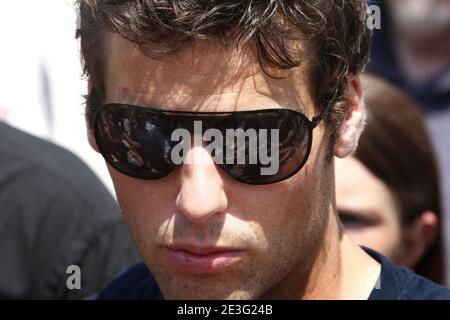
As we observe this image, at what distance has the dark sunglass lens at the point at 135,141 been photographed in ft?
7.57

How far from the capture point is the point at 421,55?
15.5ft

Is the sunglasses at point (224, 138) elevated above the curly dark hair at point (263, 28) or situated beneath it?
situated beneath

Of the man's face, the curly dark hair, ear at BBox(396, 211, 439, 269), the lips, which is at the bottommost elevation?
ear at BBox(396, 211, 439, 269)

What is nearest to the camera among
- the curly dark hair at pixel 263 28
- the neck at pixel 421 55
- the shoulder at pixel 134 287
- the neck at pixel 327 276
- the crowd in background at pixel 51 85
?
the curly dark hair at pixel 263 28

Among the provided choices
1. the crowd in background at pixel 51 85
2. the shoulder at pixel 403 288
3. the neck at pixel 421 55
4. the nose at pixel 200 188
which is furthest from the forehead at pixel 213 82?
the neck at pixel 421 55

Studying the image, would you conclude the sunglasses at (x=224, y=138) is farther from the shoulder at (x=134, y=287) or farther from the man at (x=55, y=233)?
the man at (x=55, y=233)

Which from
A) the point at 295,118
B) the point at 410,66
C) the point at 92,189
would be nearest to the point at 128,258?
the point at 92,189

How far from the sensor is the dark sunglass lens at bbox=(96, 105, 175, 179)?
231cm

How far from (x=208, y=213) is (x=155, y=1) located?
19.2 inches

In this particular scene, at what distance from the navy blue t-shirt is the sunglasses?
0.35 meters

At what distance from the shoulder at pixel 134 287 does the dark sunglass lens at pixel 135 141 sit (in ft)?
1.30

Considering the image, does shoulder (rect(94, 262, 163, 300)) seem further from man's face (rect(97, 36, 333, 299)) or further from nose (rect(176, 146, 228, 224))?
nose (rect(176, 146, 228, 224))

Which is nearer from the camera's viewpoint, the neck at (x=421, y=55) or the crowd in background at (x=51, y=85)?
the crowd in background at (x=51, y=85)

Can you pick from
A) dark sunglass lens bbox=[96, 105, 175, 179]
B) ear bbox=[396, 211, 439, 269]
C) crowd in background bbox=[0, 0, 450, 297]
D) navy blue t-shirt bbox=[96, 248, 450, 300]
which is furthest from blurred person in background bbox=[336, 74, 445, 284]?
dark sunglass lens bbox=[96, 105, 175, 179]
